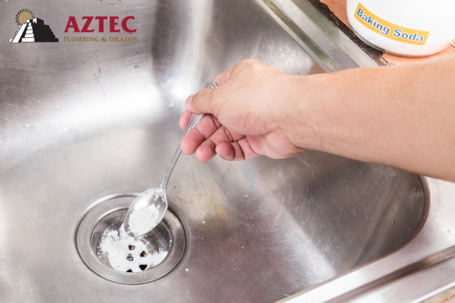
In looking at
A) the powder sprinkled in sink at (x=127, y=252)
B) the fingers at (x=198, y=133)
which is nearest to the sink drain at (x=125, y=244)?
the powder sprinkled in sink at (x=127, y=252)

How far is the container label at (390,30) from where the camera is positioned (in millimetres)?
535

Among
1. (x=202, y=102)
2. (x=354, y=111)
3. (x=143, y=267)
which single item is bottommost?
(x=143, y=267)

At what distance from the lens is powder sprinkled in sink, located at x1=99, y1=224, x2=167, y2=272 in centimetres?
62

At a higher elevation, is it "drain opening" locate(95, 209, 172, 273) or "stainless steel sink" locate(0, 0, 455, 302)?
"stainless steel sink" locate(0, 0, 455, 302)

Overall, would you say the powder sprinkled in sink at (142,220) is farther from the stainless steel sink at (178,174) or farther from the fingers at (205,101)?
the fingers at (205,101)

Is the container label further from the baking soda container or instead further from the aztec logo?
the aztec logo

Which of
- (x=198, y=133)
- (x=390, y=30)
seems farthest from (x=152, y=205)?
(x=390, y=30)

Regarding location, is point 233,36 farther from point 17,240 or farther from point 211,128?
point 17,240

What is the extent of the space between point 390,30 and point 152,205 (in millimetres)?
462

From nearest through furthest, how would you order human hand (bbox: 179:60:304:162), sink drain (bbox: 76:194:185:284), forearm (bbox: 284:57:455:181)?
1. forearm (bbox: 284:57:455:181)
2. human hand (bbox: 179:60:304:162)
3. sink drain (bbox: 76:194:185:284)

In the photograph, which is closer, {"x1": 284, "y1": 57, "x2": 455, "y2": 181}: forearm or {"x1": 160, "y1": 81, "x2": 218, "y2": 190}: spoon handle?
{"x1": 284, "y1": 57, "x2": 455, "y2": 181}: forearm

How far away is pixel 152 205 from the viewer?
652 millimetres

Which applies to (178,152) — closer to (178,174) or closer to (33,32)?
(178,174)

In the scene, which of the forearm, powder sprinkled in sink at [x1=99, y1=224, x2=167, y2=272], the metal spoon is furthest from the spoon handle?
the forearm
